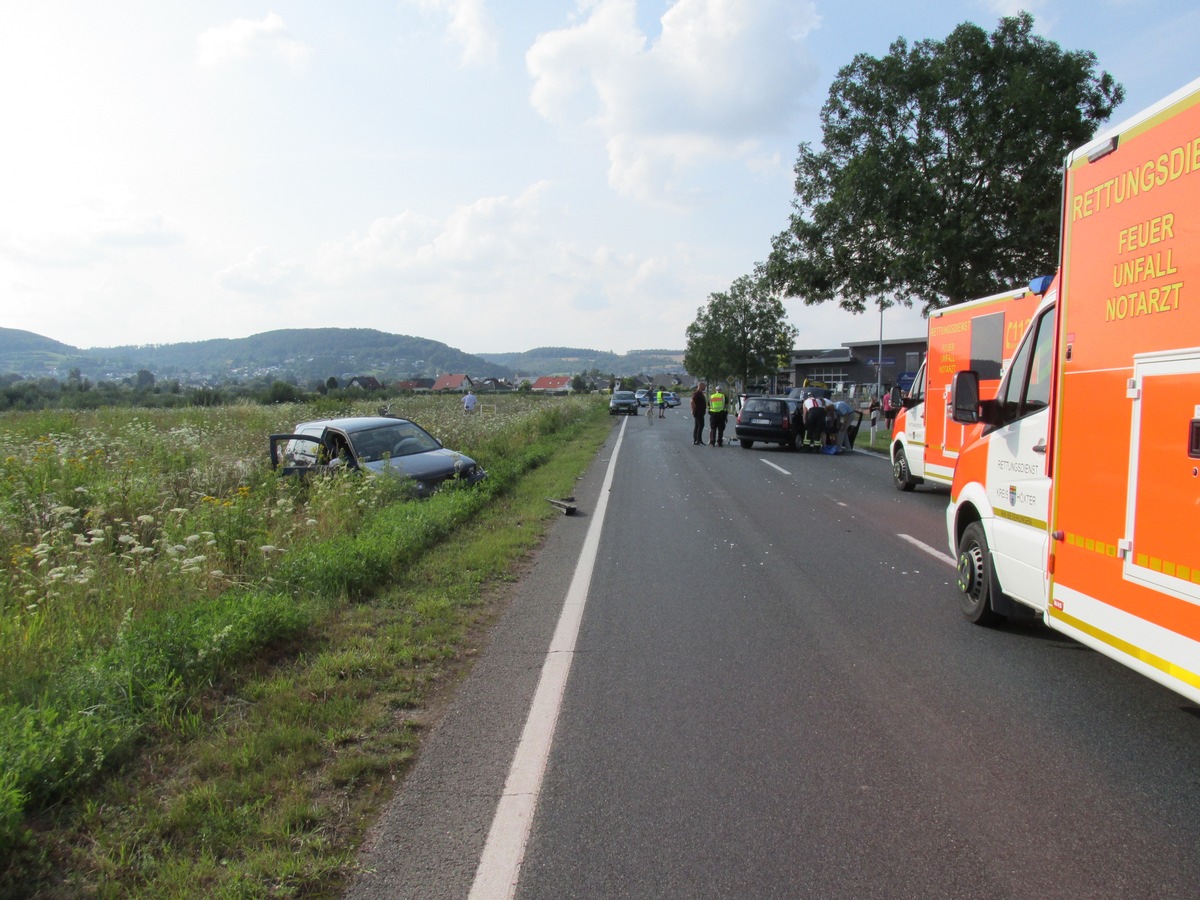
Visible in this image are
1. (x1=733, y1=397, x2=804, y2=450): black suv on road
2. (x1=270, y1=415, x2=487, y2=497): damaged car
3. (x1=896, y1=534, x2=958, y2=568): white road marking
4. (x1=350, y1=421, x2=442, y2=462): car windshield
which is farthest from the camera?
(x1=733, y1=397, x2=804, y2=450): black suv on road

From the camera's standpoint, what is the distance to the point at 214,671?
500 centimetres

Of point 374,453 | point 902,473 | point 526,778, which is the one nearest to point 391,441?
point 374,453

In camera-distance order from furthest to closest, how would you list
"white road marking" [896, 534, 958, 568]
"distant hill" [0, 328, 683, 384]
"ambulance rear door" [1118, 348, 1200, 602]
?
"distant hill" [0, 328, 683, 384]
"white road marking" [896, 534, 958, 568]
"ambulance rear door" [1118, 348, 1200, 602]

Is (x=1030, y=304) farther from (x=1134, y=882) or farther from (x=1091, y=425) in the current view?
(x=1134, y=882)

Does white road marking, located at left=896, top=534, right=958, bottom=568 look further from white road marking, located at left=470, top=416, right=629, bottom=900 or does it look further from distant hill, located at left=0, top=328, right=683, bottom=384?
distant hill, located at left=0, top=328, right=683, bottom=384

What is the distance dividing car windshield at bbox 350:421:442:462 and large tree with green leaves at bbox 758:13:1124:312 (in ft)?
44.9

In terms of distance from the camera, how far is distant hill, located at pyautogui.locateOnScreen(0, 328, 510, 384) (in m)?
85.5

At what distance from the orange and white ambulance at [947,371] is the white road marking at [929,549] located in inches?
60.3

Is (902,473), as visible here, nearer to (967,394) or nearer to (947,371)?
(947,371)

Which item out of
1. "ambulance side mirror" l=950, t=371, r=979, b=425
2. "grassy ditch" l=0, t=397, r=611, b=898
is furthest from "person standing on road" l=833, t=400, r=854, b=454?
"ambulance side mirror" l=950, t=371, r=979, b=425

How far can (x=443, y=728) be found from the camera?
4.49 meters

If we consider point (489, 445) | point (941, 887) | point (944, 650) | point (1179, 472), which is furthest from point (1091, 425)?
point (489, 445)

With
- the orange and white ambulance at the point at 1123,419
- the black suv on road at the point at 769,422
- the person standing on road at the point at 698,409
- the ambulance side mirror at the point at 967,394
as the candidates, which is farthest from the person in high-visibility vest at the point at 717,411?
the orange and white ambulance at the point at 1123,419

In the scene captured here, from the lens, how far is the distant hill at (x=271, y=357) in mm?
85500
